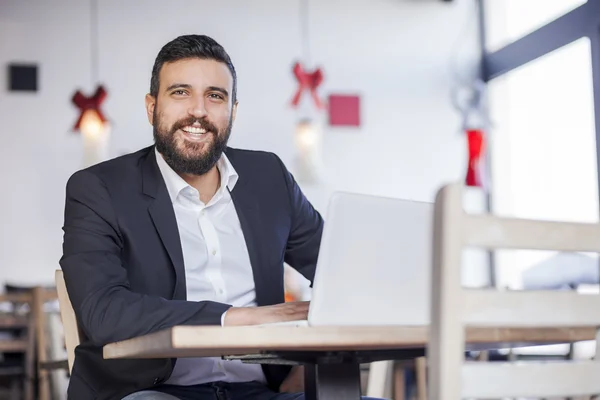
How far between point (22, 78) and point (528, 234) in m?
6.02

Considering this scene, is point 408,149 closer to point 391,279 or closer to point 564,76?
point 564,76

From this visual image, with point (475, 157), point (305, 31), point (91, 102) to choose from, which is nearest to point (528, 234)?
point (91, 102)

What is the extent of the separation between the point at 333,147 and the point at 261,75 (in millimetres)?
819

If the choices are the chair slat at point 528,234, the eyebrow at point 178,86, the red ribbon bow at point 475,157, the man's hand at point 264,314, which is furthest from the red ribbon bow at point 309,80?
the chair slat at point 528,234

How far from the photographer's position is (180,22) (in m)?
7.11

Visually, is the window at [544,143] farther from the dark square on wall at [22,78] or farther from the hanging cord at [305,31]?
the dark square on wall at [22,78]

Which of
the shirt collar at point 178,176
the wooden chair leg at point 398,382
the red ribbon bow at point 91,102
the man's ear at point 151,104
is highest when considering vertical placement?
the red ribbon bow at point 91,102

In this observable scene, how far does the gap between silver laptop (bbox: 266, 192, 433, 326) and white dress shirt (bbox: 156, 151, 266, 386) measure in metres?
0.54

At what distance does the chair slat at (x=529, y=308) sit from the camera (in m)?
1.16

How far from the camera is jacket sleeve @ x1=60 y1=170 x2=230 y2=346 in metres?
1.53

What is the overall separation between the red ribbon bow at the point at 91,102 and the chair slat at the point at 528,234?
17.0 feet

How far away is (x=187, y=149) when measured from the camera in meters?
2.15

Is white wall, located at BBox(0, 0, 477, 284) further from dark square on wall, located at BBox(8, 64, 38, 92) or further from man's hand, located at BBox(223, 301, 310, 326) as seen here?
man's hand, located at BBox(223, 301, 310, 326)

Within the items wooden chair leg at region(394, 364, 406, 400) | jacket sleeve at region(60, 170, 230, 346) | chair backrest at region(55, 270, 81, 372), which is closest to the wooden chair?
chair backrest at region(55, 270, 81, 372)
